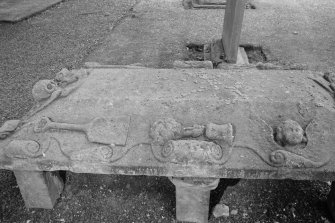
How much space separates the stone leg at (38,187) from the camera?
8.87 feet

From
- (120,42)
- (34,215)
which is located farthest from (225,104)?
(120,42)

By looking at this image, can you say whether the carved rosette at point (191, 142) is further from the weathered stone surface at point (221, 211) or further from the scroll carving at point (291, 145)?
the weathered stone surface at point (221, 211)

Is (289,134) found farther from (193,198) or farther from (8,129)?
(8,129)

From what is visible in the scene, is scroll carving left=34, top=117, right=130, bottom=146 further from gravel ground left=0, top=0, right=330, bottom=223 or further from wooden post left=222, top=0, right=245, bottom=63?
wooden post left=222, top=0, right=245, bottom=63

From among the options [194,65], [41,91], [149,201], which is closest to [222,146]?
[149,201]

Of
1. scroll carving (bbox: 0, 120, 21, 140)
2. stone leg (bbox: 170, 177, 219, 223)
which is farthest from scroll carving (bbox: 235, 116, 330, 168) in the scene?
scroll carving (bbox: 0, 120, 21, 140)

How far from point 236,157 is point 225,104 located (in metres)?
0.51

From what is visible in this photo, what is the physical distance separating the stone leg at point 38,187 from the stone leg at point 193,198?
113cm

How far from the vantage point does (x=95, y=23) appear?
7461 mm

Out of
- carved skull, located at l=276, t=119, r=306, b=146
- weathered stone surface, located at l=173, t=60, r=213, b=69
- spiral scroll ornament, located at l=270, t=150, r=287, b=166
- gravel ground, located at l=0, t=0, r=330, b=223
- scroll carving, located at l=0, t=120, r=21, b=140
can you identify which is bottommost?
gravel ground, located at l=0, t=0, r=330, b=223

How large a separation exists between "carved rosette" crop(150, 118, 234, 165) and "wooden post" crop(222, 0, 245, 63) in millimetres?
2476

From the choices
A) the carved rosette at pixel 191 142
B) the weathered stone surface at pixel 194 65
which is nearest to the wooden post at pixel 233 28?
the weathered stone surface at pixel 194 65

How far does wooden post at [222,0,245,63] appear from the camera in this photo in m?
4.44

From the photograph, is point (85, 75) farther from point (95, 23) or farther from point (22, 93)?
point (95, 23)
